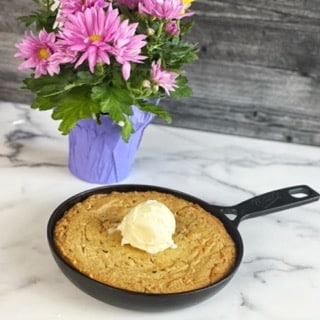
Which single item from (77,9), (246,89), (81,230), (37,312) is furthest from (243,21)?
(37,312)

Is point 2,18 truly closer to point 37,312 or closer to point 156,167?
point 156,167

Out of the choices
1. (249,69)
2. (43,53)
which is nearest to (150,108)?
(43,53)

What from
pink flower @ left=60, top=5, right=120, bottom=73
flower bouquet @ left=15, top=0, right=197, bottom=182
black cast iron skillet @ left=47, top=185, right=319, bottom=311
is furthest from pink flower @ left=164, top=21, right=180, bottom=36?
black cast iron skillet @ left=47, top=185, right=319, bottom=311

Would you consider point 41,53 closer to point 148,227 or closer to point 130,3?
point 130,3

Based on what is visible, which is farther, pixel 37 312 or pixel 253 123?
pixel 253 123

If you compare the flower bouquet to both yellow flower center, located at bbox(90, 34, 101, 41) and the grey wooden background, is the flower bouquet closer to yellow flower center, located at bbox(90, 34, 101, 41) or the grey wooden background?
yellow flower center, located at bbox(90, 34, 101, 41)

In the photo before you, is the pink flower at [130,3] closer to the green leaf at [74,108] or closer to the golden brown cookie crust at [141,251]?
the green leaf at [74,108]
